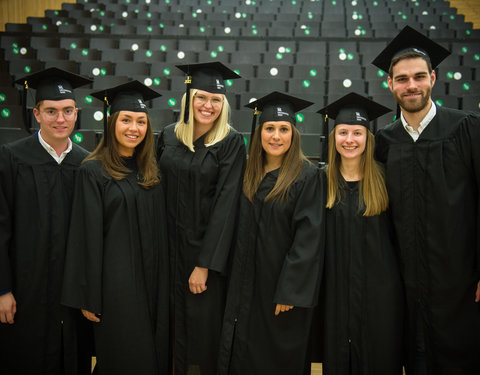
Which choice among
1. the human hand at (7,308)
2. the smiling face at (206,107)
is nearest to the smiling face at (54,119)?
the smiling face at (206,107)

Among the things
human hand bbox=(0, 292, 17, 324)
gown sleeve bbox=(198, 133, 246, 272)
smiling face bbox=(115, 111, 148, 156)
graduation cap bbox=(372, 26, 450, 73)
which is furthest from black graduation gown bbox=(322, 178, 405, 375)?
human hand bbox=(0, 292, 17, 324)

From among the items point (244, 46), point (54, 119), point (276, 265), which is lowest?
point (276, 265)

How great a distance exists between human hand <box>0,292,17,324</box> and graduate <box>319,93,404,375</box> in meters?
1.72

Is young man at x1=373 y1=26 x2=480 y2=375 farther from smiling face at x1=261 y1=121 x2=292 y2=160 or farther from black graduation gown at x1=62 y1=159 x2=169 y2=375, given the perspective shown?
black graduation gown at x1=62 y1=159 x2=169 y2=375

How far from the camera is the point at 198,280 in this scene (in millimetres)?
2248

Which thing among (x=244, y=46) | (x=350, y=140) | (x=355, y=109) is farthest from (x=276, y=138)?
(x=244, y=46)

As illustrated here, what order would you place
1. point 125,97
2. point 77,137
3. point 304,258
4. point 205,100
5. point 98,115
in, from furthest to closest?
point 98,115
point 77,137
point 205,100
point 125,97
point 304,258

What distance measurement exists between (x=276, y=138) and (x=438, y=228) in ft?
3.33

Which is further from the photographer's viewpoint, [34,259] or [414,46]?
[414,46]

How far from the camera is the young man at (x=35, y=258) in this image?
2104 millimetres

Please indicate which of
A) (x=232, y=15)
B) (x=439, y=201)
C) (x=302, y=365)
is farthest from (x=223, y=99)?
(x=232, y=15)

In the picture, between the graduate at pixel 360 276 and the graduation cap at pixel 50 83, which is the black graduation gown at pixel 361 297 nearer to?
the graduate at pixel 360 276

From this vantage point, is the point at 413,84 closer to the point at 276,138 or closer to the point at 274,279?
the point at 276,138

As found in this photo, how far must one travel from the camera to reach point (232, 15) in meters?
8.70
